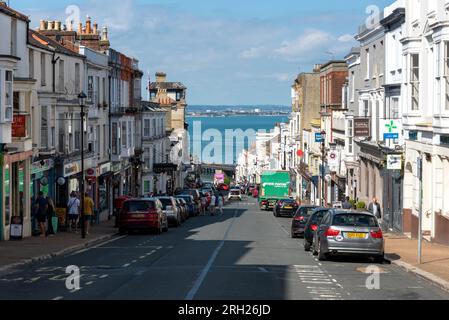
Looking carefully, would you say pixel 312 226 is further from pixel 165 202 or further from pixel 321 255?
pixel 165 202

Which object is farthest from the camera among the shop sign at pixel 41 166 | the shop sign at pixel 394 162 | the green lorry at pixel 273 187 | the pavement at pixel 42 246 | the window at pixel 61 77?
the green lorry at pixel 273 187

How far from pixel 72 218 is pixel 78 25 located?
986 inches

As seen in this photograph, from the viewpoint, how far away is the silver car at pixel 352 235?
27250 millimetres

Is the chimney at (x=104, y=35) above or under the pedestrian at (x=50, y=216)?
above

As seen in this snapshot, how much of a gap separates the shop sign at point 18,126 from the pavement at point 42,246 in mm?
3962

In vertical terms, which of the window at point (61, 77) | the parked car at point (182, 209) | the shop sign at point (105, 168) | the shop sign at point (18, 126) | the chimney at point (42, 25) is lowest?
the parked car at point (182, 209)

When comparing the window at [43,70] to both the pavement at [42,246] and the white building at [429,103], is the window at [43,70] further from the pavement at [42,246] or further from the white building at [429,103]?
the white building at [429,103]

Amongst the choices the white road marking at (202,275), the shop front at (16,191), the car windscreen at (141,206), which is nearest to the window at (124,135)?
the car windscreen at (141,206)

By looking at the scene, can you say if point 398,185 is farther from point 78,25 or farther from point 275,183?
point 275,183

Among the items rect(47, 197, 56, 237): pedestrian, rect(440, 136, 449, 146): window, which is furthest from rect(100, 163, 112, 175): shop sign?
rect(440, 136, 449, 146): window

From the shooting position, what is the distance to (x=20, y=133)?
117 feet

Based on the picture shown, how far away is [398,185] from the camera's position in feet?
144

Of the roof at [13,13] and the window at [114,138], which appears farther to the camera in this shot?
the window at [114,138]
